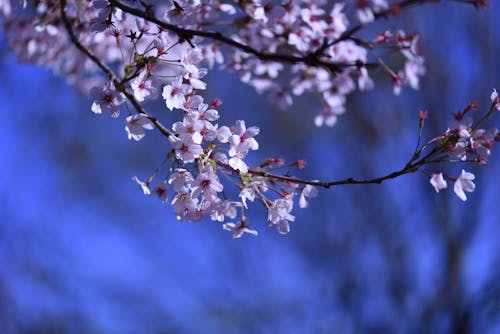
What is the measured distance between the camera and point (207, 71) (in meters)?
2.03

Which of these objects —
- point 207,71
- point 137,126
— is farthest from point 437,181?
point 137,126

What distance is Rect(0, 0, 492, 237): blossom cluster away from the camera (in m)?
1.91

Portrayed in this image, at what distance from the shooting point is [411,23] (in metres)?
7.22

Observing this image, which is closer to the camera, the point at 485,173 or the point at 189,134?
the point at 189,134

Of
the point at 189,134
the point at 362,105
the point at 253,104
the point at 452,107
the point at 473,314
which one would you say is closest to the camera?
the point at 189,134

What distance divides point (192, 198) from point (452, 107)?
21.3ft

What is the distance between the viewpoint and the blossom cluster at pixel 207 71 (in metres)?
1.91

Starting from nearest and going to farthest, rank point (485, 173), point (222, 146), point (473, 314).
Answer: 1. point (222, 146)
2. point (473, 314)
3. point (485, 173)

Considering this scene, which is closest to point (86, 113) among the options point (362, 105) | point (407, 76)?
point (362, 105)

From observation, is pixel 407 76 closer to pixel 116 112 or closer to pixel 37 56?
pixel 116 112

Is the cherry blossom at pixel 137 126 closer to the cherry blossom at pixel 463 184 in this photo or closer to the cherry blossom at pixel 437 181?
the cherry blossom at pixel 437 181

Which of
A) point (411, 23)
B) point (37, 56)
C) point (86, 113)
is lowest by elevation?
point (37, 56)

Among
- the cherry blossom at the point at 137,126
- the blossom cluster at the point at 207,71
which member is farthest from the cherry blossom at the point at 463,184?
the cherry blossom at the point at 137,126

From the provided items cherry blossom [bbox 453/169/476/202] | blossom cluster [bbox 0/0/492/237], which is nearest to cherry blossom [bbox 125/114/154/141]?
blossom cluster [bbox 0/0/492/237]
